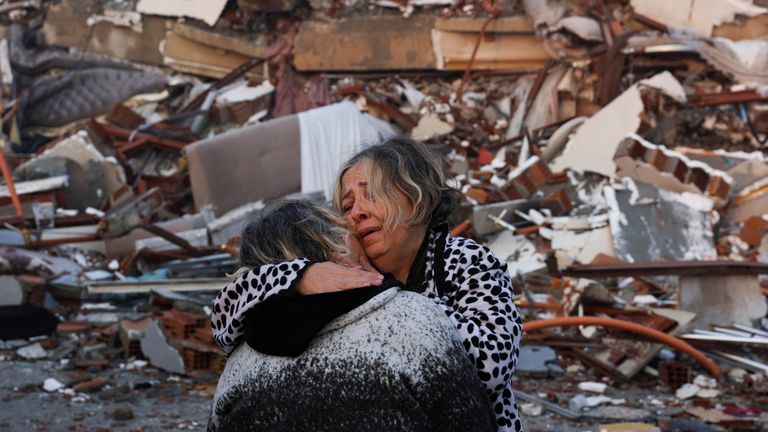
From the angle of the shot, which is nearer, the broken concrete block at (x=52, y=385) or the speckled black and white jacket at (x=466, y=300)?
the speckled black and white jacket at (x=466, y=300)

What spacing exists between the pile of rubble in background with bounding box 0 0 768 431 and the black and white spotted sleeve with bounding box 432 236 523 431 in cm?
56

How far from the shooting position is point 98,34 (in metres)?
18.1

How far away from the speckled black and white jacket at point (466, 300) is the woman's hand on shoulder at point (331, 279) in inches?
0.7

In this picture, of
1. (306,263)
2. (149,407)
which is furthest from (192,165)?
(306,263)

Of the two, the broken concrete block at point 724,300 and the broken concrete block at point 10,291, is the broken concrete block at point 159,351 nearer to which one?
the broken concrete block at point 10,291

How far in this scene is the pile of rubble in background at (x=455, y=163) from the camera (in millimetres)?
7277

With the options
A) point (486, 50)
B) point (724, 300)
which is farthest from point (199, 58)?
point (724, 300)

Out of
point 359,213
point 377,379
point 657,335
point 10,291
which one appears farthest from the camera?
point 10,291

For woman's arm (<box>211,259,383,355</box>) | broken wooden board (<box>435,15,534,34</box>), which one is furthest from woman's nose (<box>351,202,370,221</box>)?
broken wooden board (<box>435,15,534,34</box>)

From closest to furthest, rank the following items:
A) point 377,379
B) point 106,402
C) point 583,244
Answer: point 377,379 → point 106,402 → point 583,244

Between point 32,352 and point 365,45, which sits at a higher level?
point 365,45

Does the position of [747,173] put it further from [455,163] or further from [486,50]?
[486,50]

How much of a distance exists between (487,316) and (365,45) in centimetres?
1514

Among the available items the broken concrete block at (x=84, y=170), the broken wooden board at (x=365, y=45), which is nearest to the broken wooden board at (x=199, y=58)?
the broken wooden board at (x=365, y=45)
